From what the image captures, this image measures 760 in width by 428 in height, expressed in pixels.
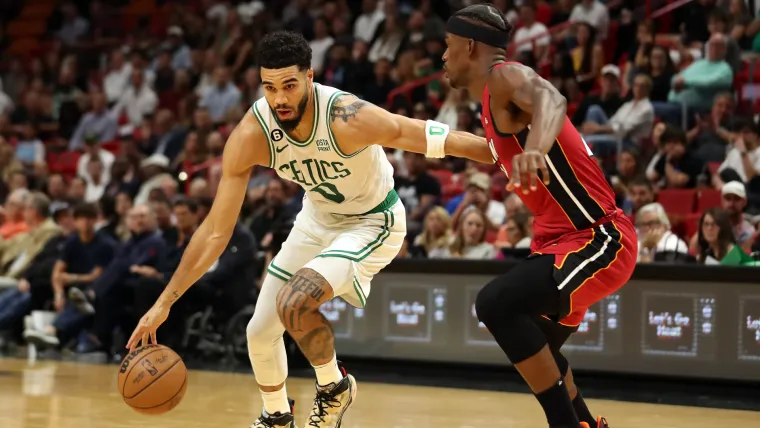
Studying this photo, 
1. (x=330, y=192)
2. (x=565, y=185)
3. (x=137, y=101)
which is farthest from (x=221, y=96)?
(x=565, y=185)

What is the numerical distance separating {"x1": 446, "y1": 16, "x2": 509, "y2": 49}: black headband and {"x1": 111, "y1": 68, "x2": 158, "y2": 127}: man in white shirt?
1423 centimetres

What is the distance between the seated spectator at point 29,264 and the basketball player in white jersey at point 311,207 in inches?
294

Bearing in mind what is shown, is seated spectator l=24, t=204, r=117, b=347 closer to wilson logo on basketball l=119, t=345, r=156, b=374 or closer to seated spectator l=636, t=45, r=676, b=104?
seated spectator l=636, t=45, r=676, b=104

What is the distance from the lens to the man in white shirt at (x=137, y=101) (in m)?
19.2

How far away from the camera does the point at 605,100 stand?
13.4 metres

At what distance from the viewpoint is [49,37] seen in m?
22.7

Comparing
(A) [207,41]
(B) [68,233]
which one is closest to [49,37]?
(A) [207,41]

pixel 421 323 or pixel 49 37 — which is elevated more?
pixel 49 37

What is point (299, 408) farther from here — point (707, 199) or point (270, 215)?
point (707, 199)

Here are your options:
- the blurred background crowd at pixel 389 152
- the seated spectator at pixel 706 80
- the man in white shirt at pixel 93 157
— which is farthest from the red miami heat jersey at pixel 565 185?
the man in white shirt at pixel 93 157

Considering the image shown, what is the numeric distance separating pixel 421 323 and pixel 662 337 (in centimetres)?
219

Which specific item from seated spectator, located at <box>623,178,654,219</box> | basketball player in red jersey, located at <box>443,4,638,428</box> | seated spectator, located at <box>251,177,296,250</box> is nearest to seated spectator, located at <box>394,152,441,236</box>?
seated spectator, located at <box>251,177,296,250</box>

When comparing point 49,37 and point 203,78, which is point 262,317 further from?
point 49,37

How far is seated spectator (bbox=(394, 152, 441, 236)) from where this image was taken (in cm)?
1246
